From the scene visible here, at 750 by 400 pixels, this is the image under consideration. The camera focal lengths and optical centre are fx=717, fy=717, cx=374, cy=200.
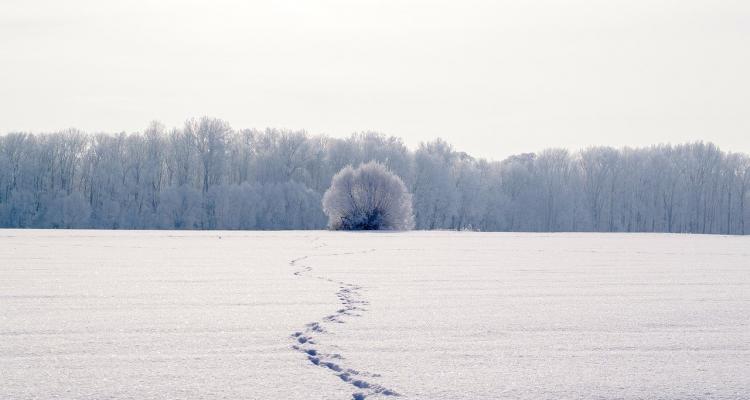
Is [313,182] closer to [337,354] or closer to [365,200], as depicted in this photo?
[365,200]

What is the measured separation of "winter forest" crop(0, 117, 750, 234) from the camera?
50156 mm

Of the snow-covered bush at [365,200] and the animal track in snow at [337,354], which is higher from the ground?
the snow-covered bush at [365,200]

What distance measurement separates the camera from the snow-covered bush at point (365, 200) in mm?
28484

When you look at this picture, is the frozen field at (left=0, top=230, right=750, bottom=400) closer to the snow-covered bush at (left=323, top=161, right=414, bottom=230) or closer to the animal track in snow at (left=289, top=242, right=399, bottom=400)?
the animal track in snow at (left=289, top=242, right=399, bottom=400)

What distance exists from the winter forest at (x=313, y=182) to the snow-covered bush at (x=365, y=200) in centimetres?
2137

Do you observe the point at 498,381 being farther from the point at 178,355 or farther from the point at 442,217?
the point at 442,217

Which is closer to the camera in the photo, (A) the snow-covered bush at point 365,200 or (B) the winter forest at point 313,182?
(A) the snow-covered bush at point 365,200

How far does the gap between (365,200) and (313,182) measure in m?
27.8

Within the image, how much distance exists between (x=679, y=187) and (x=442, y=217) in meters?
22.1

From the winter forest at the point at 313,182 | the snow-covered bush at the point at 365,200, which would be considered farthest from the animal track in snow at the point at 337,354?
the winter forest at the point at 313,182

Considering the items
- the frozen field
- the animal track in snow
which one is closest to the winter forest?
the frozen field

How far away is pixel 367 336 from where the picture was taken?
13.6ft

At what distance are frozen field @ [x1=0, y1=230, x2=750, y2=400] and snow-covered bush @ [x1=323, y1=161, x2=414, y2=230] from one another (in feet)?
67.4

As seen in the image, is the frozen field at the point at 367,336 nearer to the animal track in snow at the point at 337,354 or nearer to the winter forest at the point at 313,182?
the animal track in snow at the point at 337,354
